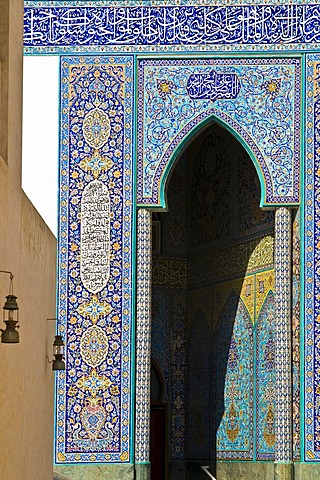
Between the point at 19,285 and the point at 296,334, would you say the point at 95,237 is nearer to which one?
the point at 296,334

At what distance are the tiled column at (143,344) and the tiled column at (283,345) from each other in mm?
1128

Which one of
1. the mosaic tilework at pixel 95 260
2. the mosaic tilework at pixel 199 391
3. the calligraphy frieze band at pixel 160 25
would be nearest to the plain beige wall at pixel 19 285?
the mosaic tilework at pixel 95 260

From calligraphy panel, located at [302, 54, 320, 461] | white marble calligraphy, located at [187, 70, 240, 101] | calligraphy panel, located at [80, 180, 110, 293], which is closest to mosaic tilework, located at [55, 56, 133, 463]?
calligraphy panel, located at [80, 180, 110, 293]

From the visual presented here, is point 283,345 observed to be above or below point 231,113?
below

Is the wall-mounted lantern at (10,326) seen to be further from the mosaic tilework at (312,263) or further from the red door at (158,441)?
the red door at (158,441)

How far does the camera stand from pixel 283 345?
11430 millimetres

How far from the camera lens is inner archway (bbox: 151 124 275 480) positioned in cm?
1315

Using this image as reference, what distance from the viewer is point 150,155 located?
11.7m

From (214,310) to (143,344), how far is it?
272 cm

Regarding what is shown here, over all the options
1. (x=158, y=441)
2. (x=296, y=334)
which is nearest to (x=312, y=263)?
(x=296, y=334)

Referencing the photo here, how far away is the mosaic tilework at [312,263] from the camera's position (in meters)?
11.3

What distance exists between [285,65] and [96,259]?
2.42 m

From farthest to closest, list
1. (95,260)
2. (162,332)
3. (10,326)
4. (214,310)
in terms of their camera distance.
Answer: (162,332) → (214,310) → (95,260) → (10,326)

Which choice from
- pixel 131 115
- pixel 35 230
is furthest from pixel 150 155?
pixel 35 230
